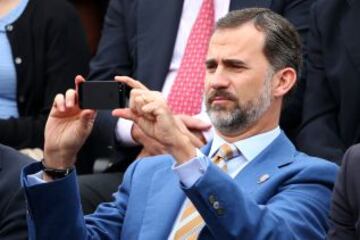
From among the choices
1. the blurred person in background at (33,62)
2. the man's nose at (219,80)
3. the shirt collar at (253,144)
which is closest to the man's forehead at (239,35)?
the man's nose at (219,80)

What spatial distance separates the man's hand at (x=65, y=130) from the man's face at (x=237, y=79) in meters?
0.42

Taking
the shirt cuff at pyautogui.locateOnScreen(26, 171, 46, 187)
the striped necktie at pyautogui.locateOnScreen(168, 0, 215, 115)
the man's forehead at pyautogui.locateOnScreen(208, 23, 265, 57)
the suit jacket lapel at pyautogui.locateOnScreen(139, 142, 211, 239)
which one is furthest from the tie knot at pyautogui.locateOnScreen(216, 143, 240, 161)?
the striped necktie at pyautogui.locateOnScreen(168, 0, 215, 115)

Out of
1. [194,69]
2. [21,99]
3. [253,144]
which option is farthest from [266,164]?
[21,99]

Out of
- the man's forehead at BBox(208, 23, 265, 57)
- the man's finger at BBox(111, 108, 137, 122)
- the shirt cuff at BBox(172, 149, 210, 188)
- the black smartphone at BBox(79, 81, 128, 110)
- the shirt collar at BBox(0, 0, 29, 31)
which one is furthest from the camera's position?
the shirt collar at BBox(0, 0, 29, 31)

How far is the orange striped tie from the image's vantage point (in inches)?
136

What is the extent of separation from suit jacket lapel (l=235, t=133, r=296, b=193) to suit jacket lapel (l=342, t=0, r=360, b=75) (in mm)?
703

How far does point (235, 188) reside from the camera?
10.4 feet

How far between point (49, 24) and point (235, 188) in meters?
2.40

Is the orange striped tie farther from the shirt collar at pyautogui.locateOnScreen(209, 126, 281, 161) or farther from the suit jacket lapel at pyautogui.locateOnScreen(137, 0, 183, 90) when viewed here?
the suit jacket lapel at pyautogui.locateOnScreen(137, 0, 183, 90)

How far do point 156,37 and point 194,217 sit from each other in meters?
1.47

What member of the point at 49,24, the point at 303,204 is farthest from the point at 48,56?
the point at 303,204

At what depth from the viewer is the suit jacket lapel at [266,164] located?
3512mm

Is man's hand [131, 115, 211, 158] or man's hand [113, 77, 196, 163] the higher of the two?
man's hand [113, 77, 196, 163]

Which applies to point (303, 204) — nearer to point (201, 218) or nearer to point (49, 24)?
point (201, 218)
